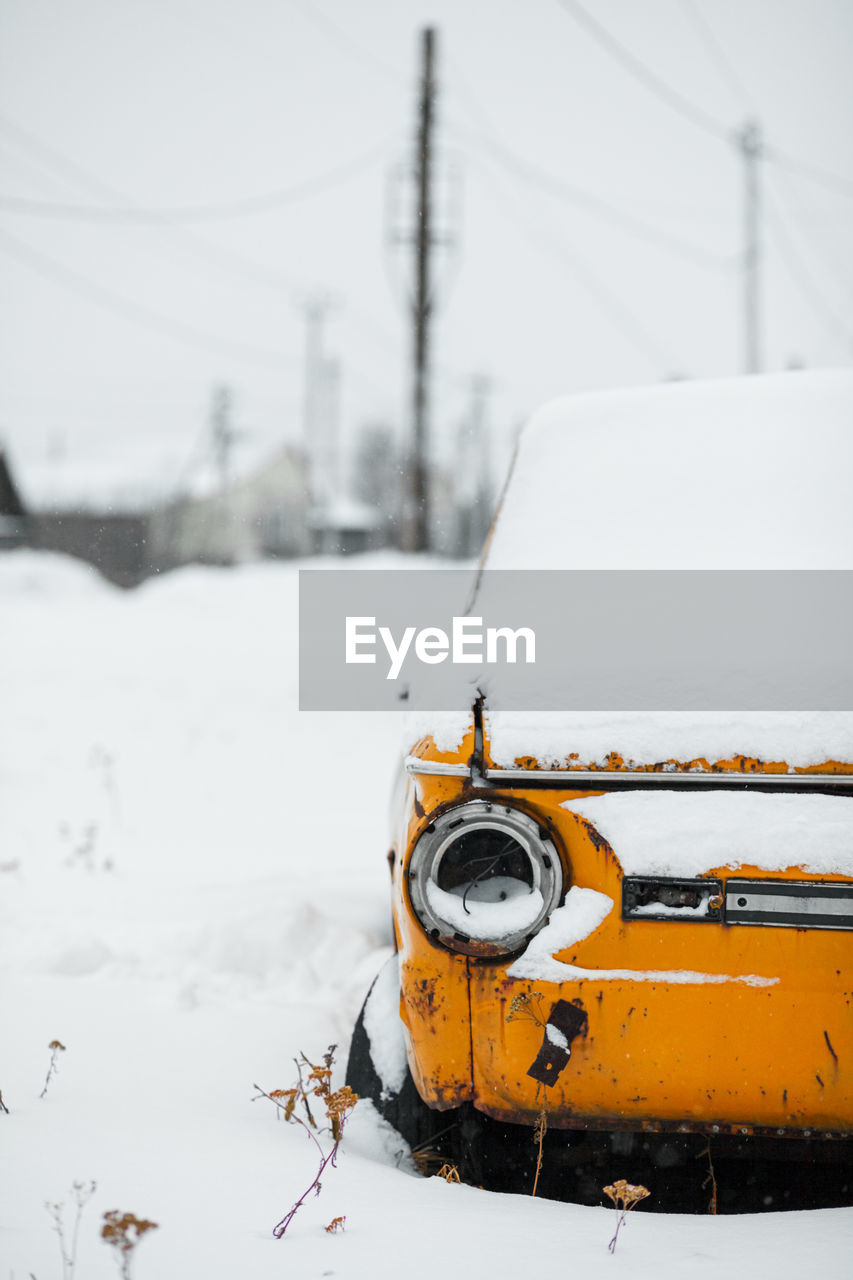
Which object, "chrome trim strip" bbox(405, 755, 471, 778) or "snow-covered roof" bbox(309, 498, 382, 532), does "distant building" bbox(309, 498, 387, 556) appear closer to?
"snow-covered roof" bbox(309, 498, 382, 532)

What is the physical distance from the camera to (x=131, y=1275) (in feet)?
4.76

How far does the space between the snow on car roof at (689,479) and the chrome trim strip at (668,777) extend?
0.80m

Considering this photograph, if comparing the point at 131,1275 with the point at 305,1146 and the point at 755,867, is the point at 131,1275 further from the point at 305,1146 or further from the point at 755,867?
the point at 755,867

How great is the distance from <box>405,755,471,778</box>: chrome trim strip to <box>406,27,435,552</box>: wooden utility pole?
10221 mm

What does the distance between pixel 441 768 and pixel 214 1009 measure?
4.87 ft

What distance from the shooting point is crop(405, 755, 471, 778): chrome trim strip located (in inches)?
67.9

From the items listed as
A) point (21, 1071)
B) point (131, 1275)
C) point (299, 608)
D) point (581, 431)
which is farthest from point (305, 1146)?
point (299, 608)

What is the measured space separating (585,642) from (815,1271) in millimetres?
1144

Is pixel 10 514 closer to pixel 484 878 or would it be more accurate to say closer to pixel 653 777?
pixel 484 878

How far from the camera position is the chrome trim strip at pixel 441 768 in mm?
A: 1724

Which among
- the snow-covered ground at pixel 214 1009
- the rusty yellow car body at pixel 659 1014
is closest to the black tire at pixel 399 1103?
the snow-covered ground at pixel 214 1009

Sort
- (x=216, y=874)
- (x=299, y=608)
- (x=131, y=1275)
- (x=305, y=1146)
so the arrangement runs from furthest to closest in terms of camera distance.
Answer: (x=299, y=608), (x=216, y=874), (x=305, y=1146), (x=131, y=1275)

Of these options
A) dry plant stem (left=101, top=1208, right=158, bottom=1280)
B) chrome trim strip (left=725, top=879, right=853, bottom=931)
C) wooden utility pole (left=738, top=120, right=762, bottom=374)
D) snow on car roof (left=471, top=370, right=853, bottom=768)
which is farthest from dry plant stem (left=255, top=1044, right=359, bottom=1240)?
wooden utility pole (left=738, top=120, right=762, bottom=374)

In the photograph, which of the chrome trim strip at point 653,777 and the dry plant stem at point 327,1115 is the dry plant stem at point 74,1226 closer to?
the dry plant stem at point 327,1115
